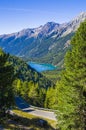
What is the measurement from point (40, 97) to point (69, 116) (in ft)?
Answer: 351

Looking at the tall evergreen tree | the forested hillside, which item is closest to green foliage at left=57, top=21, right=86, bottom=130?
the forested hillside

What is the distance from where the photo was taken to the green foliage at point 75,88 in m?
34.9

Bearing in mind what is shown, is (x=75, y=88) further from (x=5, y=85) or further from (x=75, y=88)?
(x=5, y=85)

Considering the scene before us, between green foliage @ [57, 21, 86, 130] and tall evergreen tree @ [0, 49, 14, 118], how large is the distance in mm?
6874

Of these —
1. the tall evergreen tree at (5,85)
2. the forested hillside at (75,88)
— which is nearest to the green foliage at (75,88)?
the forested hillside at (75,88)

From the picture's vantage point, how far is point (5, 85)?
34906 mm

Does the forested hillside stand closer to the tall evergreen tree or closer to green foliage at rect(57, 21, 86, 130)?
green foliage at rect(57, 21, 86, 130)

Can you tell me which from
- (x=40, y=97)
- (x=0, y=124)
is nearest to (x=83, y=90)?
(x=0, y=124)

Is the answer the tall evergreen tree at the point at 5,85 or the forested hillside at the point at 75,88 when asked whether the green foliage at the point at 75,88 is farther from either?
the tall evergreen tree at the point at 5,85

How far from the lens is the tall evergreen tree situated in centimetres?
3425

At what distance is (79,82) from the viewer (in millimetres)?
35219

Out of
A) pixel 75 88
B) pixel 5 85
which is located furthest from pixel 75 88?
pixel 5 85

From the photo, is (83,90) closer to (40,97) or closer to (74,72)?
(74,72)

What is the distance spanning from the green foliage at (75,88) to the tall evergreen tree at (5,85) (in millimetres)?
6874
